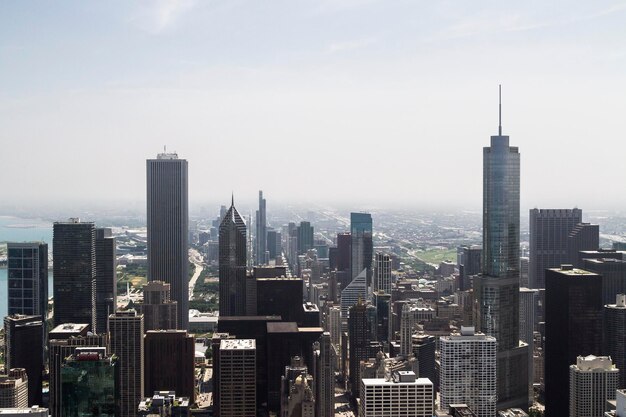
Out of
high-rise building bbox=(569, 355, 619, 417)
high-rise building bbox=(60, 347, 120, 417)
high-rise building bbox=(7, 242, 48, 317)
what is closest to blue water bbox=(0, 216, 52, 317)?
high-rise building bbox=(7, 242, 48, 317)

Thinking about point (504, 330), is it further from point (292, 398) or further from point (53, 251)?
point (53, 251)

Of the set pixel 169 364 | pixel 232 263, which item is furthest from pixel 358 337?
pixel 232 263

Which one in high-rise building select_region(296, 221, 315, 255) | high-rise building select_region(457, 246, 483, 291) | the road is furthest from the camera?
high-rise building select_region(296, 221, 315, 255)

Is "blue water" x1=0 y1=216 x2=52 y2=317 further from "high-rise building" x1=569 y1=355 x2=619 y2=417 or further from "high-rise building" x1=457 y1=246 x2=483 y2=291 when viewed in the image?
"high-rise building" x1=569 y1=355 x2=619 y2=417

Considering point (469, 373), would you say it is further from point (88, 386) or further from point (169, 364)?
point (88, 386)

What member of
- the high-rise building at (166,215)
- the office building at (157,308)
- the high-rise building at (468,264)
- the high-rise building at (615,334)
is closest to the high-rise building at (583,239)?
the high-rise building at (468,264)

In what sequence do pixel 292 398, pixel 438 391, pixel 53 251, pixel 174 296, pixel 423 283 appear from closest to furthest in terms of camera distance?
pixel 292 398, pixel 438 391, pixel 53 251, pixel 174 296, pixel 423 283

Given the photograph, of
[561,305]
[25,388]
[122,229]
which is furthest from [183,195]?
[561,305]
